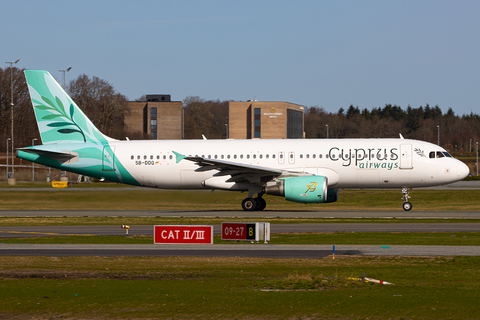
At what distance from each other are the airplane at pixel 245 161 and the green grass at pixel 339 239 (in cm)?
1057

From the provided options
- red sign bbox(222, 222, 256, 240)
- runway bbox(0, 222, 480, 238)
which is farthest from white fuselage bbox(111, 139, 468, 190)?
red sign bbox(222, 222, 256, 240)

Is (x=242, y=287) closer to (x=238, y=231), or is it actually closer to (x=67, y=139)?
(x=238, y=231)

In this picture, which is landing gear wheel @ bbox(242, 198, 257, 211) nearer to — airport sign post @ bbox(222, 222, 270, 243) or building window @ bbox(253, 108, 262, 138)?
airport sign post @ bbox(222, 222, 270, 243)

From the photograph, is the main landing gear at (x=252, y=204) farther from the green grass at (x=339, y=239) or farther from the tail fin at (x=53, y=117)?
the green grass at (x=339, y=239)

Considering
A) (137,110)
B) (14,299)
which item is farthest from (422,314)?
(137,110)

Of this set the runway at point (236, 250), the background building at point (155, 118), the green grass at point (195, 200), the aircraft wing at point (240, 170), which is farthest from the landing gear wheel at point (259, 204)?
the background building at point (155, 118)

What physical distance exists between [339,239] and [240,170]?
13.9m

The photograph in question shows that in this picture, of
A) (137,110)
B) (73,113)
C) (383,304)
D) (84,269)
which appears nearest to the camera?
(383,304)

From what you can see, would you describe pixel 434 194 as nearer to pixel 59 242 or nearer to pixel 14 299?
pixel 59 242

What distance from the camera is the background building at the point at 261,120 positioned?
6363 inches

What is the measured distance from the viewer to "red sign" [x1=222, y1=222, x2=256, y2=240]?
22.9 meters

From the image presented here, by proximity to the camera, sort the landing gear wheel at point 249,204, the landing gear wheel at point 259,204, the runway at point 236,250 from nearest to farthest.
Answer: the runway at point 236,250 → the landing gear wheel at point 249,204 → the landing gear wheel at point 259,204

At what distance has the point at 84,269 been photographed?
1639 centimetres

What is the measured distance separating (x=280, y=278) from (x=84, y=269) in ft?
18.7
